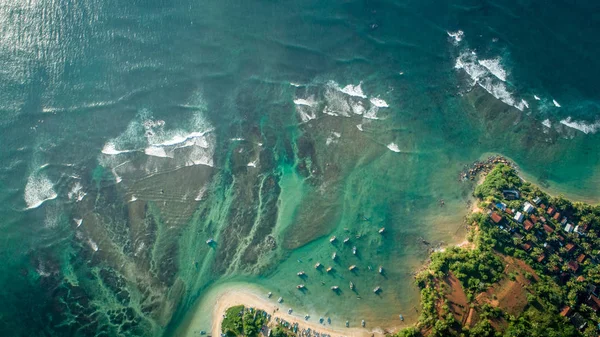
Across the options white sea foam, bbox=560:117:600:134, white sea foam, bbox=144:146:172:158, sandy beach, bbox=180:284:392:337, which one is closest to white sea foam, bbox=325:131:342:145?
white sea foam, bbox=144:146:172:158

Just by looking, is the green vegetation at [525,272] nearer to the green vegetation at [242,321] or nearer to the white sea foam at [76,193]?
the green vegetation at [242,321]

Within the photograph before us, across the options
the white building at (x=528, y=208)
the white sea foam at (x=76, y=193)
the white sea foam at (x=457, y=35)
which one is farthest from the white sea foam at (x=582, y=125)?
the white sea foam at (x=76, y=193)

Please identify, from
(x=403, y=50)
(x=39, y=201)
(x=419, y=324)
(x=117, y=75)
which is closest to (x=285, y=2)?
(x=403, y=50)

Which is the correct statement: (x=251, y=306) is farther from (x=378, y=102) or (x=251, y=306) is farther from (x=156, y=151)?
(x=378, y=102)

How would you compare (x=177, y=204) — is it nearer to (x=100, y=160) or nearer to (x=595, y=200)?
(x=100, y=160)

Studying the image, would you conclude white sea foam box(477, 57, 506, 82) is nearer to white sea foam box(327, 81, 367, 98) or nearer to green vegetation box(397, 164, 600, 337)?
green vegetation box(397, 164, 600, 337)

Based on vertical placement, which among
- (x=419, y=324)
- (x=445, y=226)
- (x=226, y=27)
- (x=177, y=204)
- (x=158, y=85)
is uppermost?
(x=226, y=27)

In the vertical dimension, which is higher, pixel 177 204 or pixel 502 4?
pixel 502 4
